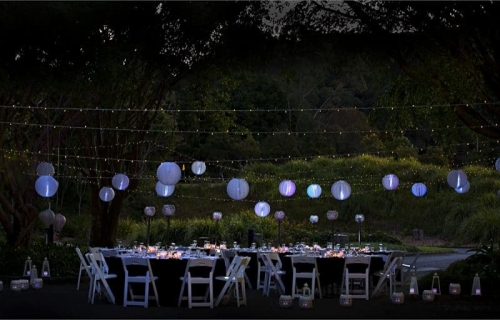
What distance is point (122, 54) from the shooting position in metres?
15.4

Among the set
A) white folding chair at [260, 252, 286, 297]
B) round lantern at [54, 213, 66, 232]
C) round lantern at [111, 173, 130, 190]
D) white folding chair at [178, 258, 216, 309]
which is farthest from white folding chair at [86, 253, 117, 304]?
round lantern at [54, 213, 66, 232]

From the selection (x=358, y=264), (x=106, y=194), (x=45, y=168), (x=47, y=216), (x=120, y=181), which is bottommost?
(x=358, y=264)

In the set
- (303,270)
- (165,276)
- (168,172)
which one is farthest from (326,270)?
(168,172)

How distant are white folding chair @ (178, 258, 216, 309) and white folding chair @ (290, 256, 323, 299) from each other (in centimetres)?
164

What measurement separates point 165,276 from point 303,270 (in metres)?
2.27

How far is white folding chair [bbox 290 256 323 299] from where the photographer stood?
1267 centimetres

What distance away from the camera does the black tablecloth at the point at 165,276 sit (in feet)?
38.2

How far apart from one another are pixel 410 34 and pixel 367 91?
33.2 meters

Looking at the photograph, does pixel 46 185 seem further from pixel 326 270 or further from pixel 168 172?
pixel 326 270

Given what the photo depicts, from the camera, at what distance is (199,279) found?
11.4 m

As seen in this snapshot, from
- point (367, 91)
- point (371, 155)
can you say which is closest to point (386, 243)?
point (371, 155)

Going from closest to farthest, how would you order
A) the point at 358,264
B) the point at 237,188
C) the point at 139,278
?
the point at 139,278, the point at 358,264, the point at 237,188

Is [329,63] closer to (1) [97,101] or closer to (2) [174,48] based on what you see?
(2) [174,48]

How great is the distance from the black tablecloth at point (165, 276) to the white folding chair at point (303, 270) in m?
1.19
